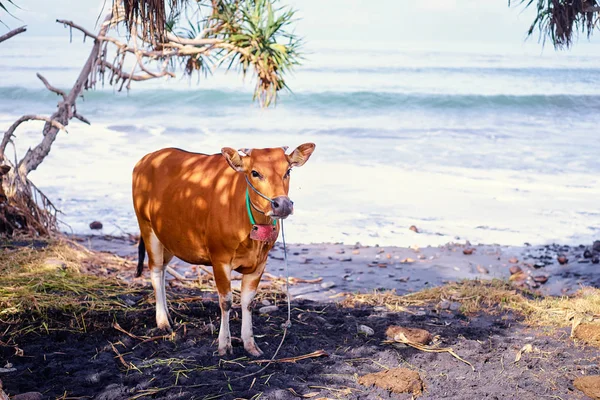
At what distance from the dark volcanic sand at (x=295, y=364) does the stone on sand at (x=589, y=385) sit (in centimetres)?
6

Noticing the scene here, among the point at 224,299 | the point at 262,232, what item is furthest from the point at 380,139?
the point at 262,232

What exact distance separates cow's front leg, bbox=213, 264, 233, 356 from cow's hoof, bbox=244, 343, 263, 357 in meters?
0.13

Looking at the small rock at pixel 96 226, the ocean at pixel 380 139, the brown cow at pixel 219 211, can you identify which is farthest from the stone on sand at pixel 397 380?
the small rock at pixel 96 226

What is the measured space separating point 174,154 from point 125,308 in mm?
1446

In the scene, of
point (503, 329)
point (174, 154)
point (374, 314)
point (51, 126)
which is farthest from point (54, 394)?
point (51, 126)

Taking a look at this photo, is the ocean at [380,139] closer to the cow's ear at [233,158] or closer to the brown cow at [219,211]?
the brown cow at [219,211]

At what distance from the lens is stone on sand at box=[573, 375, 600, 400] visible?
489cm

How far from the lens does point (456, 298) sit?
7.36 metres

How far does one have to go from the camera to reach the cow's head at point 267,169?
486cm

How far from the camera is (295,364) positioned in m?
5.32

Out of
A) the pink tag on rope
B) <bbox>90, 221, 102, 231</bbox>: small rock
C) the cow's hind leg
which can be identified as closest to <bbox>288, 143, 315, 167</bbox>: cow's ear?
the pink tag on rope

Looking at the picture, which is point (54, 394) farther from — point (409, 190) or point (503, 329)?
point (409, 190)

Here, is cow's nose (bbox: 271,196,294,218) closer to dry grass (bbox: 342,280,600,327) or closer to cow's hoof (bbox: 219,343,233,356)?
cow's hoof (bbox: 219,343,233,356)

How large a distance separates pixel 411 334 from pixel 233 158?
210 cm
